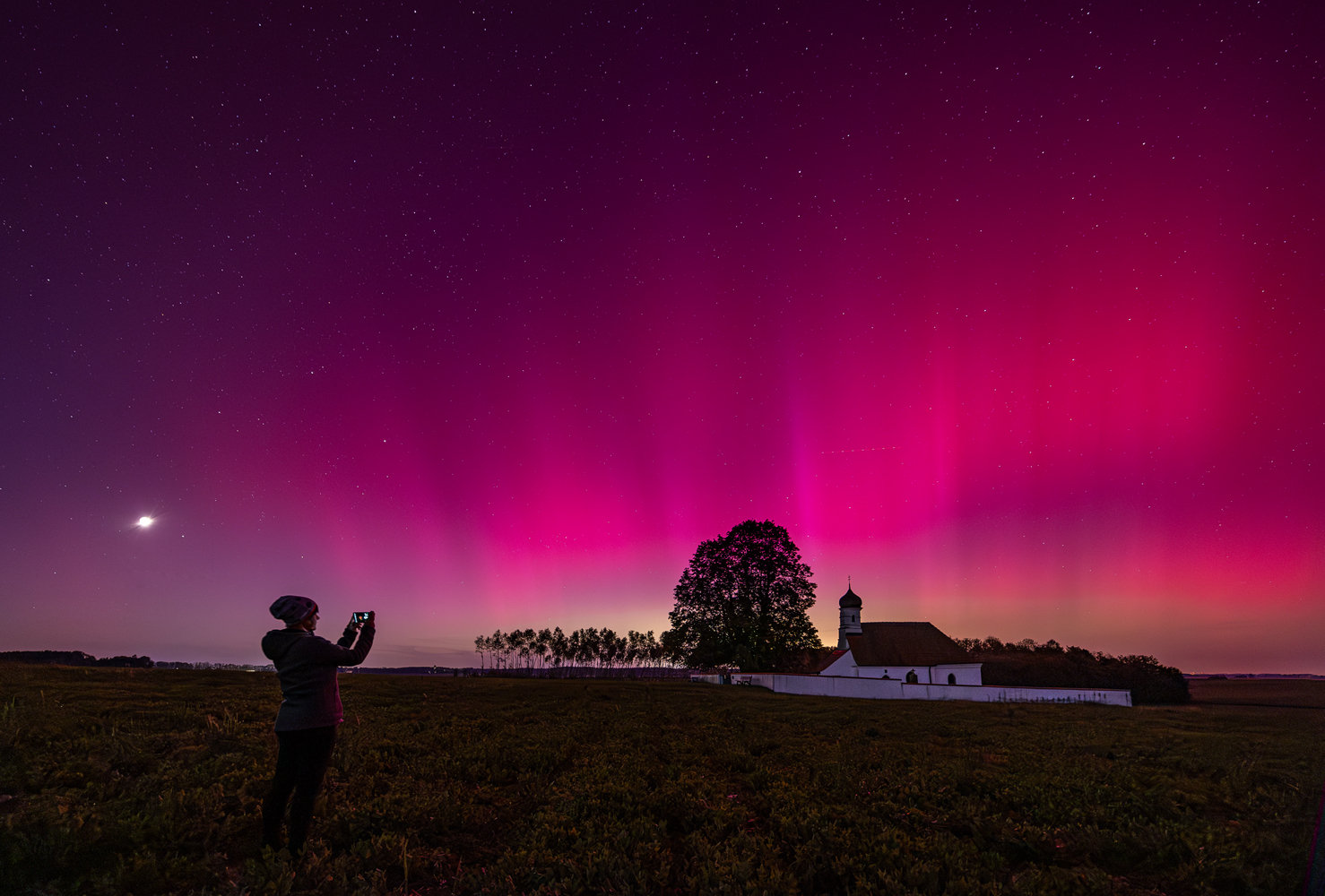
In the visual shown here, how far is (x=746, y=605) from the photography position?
5631 cm

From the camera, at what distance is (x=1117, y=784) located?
944 centimetres

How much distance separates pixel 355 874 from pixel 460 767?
174 inches

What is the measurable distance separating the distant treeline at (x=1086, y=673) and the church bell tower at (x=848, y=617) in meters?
10.8

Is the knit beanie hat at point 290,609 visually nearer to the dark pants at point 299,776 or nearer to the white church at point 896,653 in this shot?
the dark pants at point 299,776

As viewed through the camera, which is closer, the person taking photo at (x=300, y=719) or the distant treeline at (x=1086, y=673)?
the person taking photo at (x=300, y=719)

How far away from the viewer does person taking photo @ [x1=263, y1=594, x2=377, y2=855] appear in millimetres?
5730

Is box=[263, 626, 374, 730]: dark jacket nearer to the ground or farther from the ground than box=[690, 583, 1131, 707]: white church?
farther from the ground

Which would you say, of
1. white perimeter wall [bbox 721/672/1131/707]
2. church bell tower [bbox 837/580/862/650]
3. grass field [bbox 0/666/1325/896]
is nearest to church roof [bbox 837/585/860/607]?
church bell tower [bbox 837/580/862/650]

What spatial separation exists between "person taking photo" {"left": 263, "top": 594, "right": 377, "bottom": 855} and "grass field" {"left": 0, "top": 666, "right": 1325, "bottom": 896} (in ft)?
1.35

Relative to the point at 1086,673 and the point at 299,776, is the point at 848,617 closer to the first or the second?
the point at 1086,673

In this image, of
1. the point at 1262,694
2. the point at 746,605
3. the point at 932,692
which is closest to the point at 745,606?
the point at 746,605

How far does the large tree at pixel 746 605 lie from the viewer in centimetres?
5422

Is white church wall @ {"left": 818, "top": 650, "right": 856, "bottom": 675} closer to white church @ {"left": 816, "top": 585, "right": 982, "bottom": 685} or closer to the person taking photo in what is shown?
white church @ {"left": 816, "top": 585, "right": 982, "bottom": 685}

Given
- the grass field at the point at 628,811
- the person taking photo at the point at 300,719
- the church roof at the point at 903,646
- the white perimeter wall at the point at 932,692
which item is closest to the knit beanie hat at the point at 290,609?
the person taking photo at the point at 300,719
